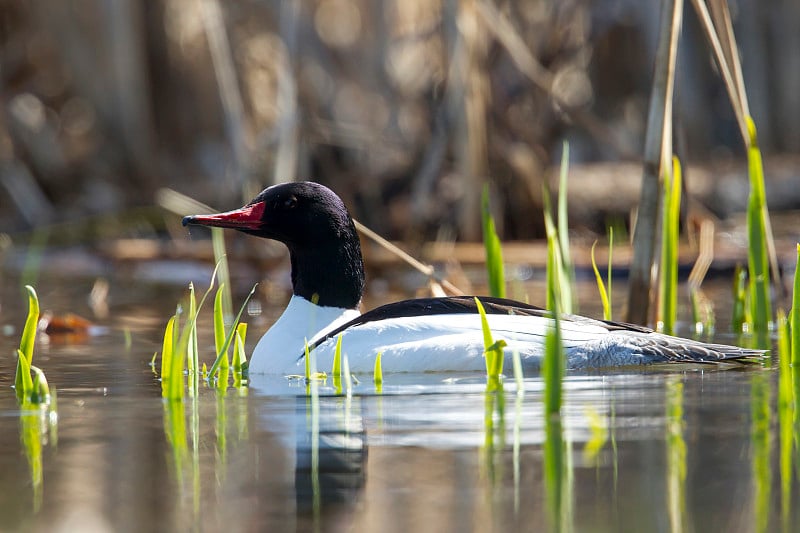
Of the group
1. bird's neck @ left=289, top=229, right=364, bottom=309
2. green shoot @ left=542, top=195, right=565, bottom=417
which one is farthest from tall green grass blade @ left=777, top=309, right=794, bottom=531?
bird's neck @ left=289, top=229, right=364, bottom=309

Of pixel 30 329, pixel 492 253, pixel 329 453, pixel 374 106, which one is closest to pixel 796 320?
pixel 492 253

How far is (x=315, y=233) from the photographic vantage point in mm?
5988

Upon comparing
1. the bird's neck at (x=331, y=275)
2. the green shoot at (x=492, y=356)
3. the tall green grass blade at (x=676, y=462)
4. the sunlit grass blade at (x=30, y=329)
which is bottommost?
the tall green grass blade at (x=676, y=462)

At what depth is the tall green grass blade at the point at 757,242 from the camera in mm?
5805

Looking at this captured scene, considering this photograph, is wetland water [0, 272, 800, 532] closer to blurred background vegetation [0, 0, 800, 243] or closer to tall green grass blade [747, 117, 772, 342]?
tall green grass blade [747, 117, 772, 342]

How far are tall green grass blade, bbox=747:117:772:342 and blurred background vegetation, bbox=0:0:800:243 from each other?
2.66m

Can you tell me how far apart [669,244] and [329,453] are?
262cm

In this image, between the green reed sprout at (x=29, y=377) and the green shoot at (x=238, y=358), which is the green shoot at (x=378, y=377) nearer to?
the green shoot at (x=238, y=358)

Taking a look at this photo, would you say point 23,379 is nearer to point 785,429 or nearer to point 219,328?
point 219,328

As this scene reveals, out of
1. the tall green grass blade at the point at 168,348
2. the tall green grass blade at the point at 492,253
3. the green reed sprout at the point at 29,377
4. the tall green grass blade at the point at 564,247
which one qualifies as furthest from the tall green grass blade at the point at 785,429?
the green reed sprout at the point at 29,377

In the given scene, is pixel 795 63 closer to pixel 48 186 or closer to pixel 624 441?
pixel 48 186

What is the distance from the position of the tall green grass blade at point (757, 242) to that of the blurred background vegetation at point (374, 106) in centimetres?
266

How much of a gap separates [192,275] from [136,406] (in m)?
6.40

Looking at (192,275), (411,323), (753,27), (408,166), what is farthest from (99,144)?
(411,323)
